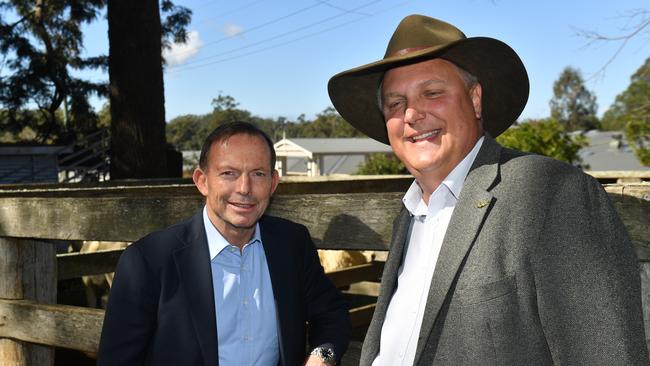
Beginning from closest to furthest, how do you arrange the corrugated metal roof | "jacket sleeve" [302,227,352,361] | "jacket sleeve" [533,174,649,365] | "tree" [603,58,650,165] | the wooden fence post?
"jacket sleeve" [533,174,649,365], "jacket sleeve" [302,227,352,361], the wooden fence post, "tree" [603,58,650,165], the corrugated metal roof

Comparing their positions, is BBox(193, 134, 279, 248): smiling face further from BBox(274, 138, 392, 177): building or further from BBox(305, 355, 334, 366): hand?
BBox(274, 138, 392, 177): building

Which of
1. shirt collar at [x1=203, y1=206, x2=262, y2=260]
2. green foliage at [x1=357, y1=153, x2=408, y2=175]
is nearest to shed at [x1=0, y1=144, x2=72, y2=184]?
green foliage at [x1=357, y1=153, x2=408, y2=175]

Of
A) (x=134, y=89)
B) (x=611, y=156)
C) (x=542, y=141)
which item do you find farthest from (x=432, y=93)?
(x=611, y=156)

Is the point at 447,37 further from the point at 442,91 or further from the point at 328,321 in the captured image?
the point at 328,321

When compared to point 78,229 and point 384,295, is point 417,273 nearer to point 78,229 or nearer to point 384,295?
point 384,295

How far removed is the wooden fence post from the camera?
154 inches

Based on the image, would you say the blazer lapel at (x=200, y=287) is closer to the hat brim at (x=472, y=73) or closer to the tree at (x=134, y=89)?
the hat brim at (x=472, y=73)

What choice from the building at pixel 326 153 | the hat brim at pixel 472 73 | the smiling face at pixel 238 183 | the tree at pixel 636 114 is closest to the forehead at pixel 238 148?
the smiling face at pixel 238 183

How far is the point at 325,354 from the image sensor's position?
2.64 m

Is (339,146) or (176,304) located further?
(339,146)

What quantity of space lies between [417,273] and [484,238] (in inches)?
12.5

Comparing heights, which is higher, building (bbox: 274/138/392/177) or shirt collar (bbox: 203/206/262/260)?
shirt collar (bbox: 203/206/262/260)

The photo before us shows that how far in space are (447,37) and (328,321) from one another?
1.20m

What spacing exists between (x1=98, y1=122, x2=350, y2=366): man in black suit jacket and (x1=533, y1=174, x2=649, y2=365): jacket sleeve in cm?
110
